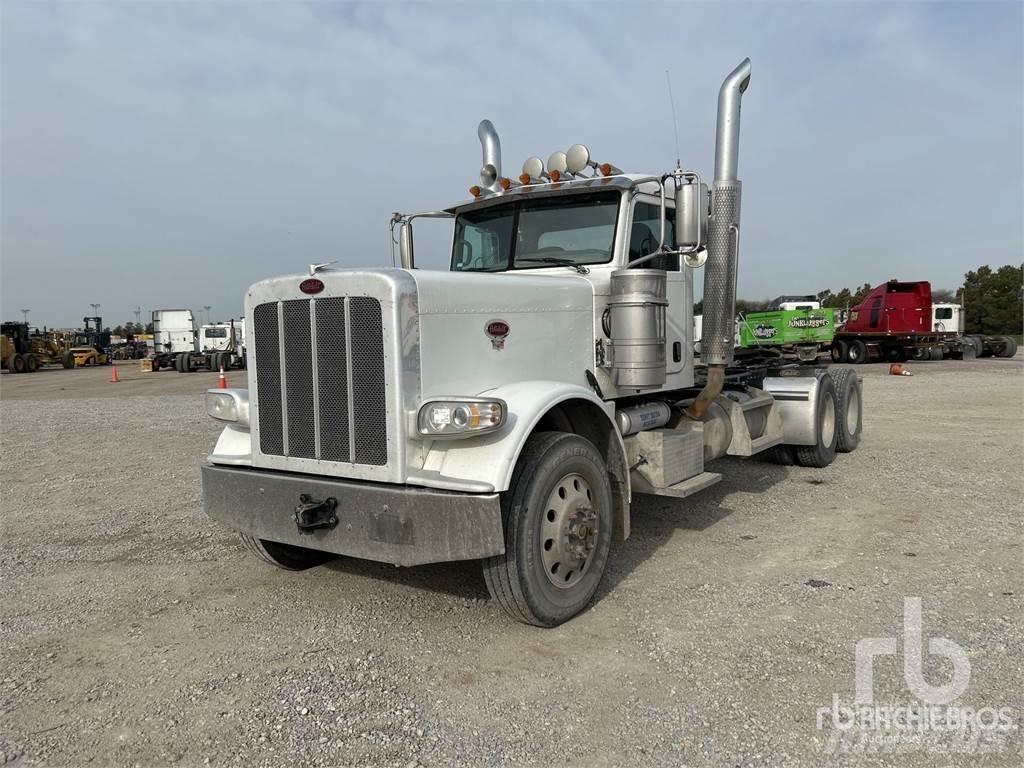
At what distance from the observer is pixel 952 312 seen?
1276 inches

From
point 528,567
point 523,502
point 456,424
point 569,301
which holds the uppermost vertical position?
point 569,301

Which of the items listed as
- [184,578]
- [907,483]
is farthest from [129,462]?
[907,483]

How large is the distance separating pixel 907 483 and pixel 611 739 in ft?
18.2

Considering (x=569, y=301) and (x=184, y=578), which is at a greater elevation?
(x=569, y=301)

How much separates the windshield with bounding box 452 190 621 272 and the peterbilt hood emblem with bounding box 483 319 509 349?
3.49ft

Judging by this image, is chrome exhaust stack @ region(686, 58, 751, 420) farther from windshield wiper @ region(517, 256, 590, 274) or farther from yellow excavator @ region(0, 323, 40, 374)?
yellow excavator @ region(0, 323, 40, 374)

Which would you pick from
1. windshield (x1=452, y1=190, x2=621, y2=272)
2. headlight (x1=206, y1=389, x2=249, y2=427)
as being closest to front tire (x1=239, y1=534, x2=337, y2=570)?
headlight (x1=206, y1=389, x2=249, y2=427)

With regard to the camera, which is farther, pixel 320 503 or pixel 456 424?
pixel 320 503

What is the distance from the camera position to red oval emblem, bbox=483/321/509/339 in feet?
13.5

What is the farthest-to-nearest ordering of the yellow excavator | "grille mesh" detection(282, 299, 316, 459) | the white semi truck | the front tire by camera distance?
the yellow excavator → the front tire → "grille mesh" detection(282, 299, 316, 459) → the white semi truck

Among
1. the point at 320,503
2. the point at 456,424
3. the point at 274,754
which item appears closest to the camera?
the point at 274,754

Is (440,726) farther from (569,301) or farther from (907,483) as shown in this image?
(907,483)

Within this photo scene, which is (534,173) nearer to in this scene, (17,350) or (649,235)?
(649,235)

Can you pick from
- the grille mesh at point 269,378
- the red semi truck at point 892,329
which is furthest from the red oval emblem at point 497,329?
the red semi truck at point 892,329
